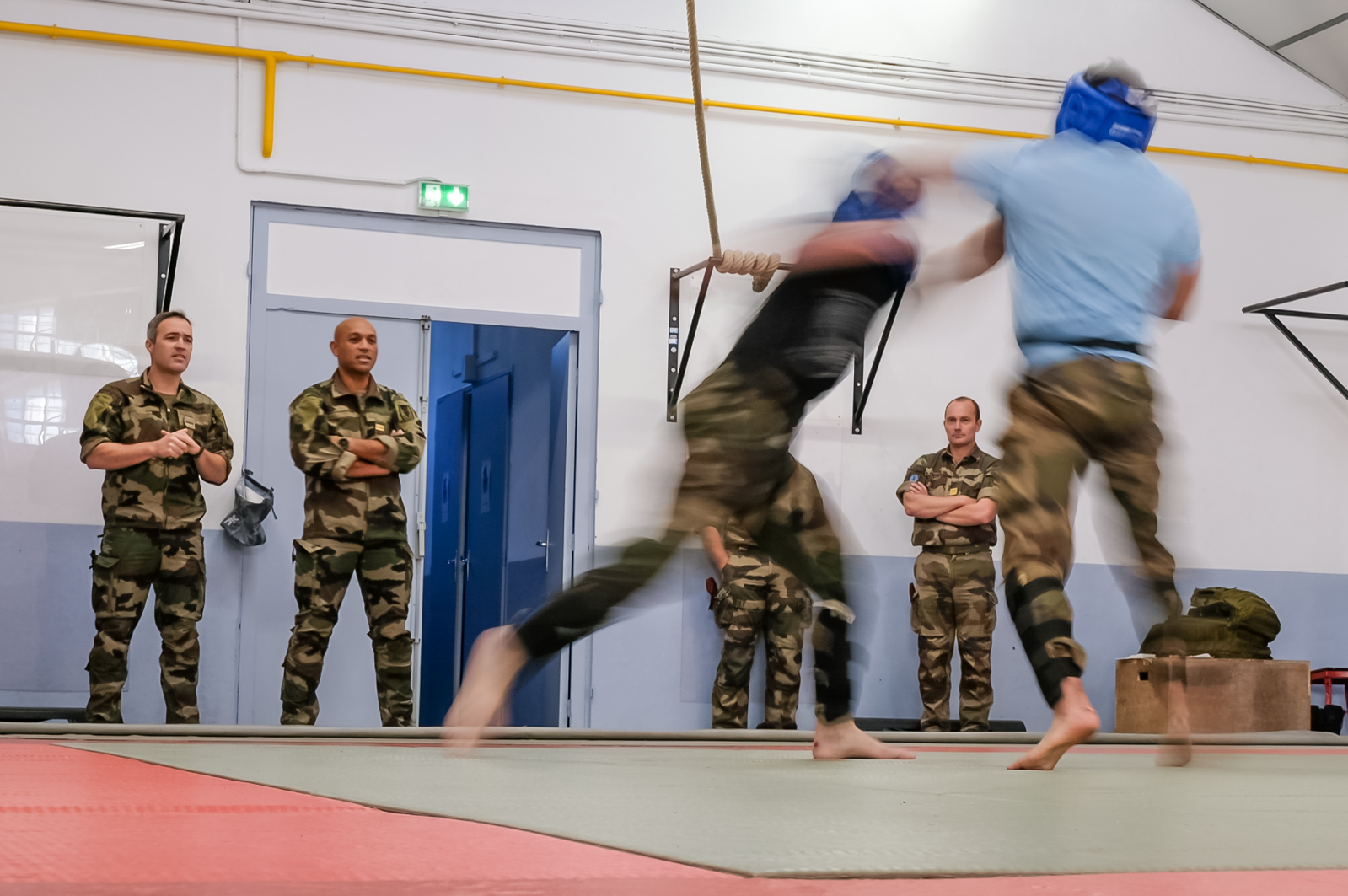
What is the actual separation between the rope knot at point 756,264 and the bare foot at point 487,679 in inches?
33.1

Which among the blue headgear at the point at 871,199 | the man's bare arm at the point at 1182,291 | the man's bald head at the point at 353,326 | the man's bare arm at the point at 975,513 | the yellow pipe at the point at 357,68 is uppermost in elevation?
the yellow pipe at the point at 357,68

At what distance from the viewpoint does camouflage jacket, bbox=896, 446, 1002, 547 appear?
565 centimetres

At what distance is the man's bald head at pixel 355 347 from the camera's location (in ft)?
15.2

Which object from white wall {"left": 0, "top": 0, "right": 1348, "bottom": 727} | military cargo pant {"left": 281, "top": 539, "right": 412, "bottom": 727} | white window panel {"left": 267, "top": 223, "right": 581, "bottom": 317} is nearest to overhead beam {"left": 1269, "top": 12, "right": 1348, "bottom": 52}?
white wall {"left": 0, "top": 0, "right": 1348, "bottom": 727}

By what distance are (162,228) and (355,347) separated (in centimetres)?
147

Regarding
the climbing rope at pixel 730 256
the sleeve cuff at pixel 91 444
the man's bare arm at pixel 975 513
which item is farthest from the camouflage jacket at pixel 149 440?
the man's bare arm at pixel 975 513

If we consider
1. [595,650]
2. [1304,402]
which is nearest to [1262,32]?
[1304,402]

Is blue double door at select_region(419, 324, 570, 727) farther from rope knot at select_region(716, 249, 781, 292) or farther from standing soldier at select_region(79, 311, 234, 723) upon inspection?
rope knot at select_region(716, 249, 781, 292)

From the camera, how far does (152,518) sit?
4.57 meters

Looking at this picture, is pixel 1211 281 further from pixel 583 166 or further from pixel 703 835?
pixel 703 835

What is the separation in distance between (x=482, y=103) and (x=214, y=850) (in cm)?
529

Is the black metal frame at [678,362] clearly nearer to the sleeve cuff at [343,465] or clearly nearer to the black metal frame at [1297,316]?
the sleeve cuff at [343,465]

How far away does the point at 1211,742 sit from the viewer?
3.55 meters

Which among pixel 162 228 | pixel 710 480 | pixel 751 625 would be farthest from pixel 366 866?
pixel 162 228
